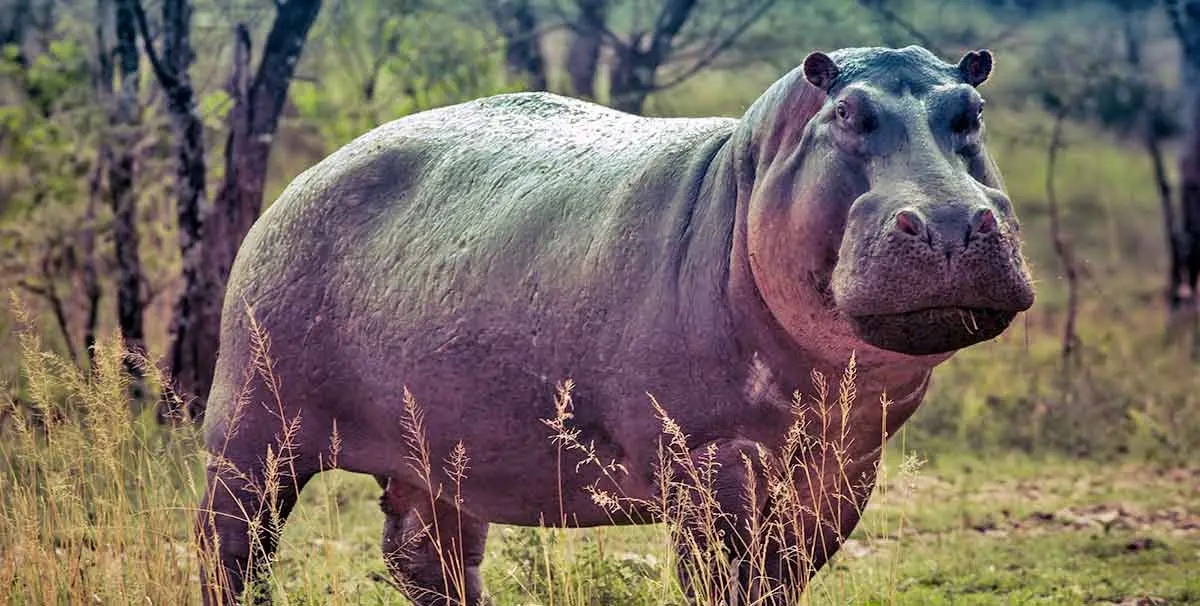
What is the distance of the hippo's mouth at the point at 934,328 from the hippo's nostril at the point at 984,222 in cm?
18

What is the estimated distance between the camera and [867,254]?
344 centimetres

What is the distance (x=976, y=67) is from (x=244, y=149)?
5368mm

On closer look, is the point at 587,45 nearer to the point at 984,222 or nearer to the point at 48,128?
the point at 48,128

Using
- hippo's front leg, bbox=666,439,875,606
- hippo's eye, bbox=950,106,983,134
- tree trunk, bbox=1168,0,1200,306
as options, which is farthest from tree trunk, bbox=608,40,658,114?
hippo's eye, bbox=950,106,983,134

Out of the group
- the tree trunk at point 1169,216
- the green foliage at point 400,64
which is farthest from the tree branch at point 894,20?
the green foliage at point 400,64

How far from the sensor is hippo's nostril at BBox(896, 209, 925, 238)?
3.35 meters

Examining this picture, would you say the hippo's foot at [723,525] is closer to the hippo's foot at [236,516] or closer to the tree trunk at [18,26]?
the hippo's foot at [236,516]

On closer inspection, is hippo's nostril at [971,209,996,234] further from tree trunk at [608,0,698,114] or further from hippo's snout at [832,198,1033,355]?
tree trunk at [608,0,698,114]

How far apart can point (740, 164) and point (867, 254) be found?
0.67m

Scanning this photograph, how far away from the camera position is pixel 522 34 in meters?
12.5

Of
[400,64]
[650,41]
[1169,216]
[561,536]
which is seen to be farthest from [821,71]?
[1169,216]

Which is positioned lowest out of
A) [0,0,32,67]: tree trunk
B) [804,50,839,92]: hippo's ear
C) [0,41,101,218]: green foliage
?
[0,41,101,218]: green foliage

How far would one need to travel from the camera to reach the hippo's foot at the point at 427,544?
5.48 m

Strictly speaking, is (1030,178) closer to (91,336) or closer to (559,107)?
(91,336)
